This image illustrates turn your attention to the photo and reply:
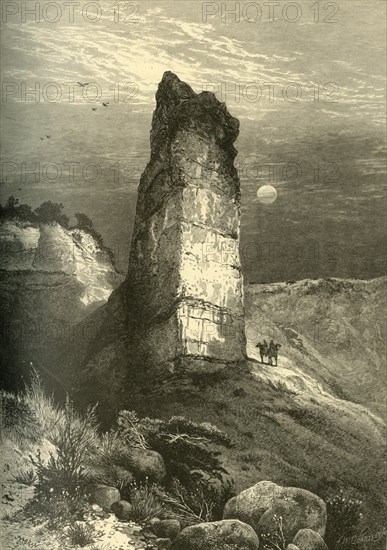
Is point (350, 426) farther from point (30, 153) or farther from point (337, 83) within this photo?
point (30, 153)

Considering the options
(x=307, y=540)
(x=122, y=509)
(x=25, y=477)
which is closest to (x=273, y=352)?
(x=307, y=540)

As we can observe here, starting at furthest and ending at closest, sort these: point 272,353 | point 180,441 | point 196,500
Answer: point 272,353
point 180,441
point 196,500

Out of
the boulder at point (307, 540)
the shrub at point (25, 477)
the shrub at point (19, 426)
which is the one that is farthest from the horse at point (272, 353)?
the shrub at point (25, 477)

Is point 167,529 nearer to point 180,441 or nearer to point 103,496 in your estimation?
point 103,496

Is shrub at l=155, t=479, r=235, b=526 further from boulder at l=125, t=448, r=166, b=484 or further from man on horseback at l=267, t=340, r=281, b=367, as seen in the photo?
man on horseback at l=267, t=340, r=281, b=367

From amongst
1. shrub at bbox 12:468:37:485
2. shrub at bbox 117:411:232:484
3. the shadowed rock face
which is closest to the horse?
the shadowed rock face

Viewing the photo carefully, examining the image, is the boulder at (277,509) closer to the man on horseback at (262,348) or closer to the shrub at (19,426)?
the man on horseback at (262,348)

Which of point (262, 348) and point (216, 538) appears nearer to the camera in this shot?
point (216, 538)
